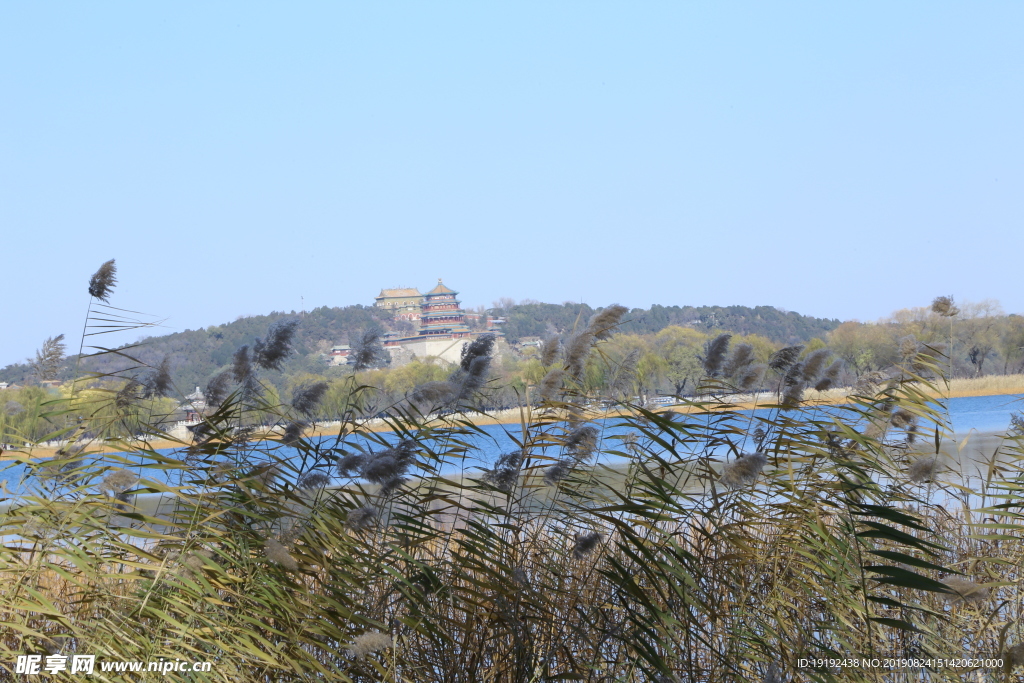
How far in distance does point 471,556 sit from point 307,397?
3.16 ft

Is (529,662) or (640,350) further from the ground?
(640,350)

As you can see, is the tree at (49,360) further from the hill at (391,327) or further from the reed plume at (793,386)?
the reed plume at (793,386)

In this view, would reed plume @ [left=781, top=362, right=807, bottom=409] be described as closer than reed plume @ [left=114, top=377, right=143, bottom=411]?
No

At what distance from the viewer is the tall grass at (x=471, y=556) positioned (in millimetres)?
2559

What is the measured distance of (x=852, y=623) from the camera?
319cm

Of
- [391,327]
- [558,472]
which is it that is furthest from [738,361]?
[391,327]

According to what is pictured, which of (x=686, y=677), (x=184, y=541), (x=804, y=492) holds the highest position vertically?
(x=804, y=492)

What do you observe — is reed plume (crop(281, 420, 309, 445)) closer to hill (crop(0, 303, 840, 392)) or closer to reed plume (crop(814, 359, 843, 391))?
hill (crop(0, 303, 840, 392))

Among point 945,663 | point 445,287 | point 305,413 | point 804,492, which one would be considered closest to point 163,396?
point 305,413

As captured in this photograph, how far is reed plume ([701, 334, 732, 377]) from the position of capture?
12.1ft

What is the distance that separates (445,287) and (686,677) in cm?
10005

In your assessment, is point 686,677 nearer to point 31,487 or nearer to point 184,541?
point 184,541

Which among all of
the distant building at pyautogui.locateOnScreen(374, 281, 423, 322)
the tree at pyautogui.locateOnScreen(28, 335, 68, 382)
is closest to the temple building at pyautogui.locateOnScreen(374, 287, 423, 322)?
the distant building at pyautogui.locateOnScreen(374, 281, 423, 322)

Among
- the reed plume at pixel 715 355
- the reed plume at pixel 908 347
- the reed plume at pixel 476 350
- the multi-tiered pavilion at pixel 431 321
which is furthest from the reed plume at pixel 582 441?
the multi-tiered pavilion at pixel 431 321
